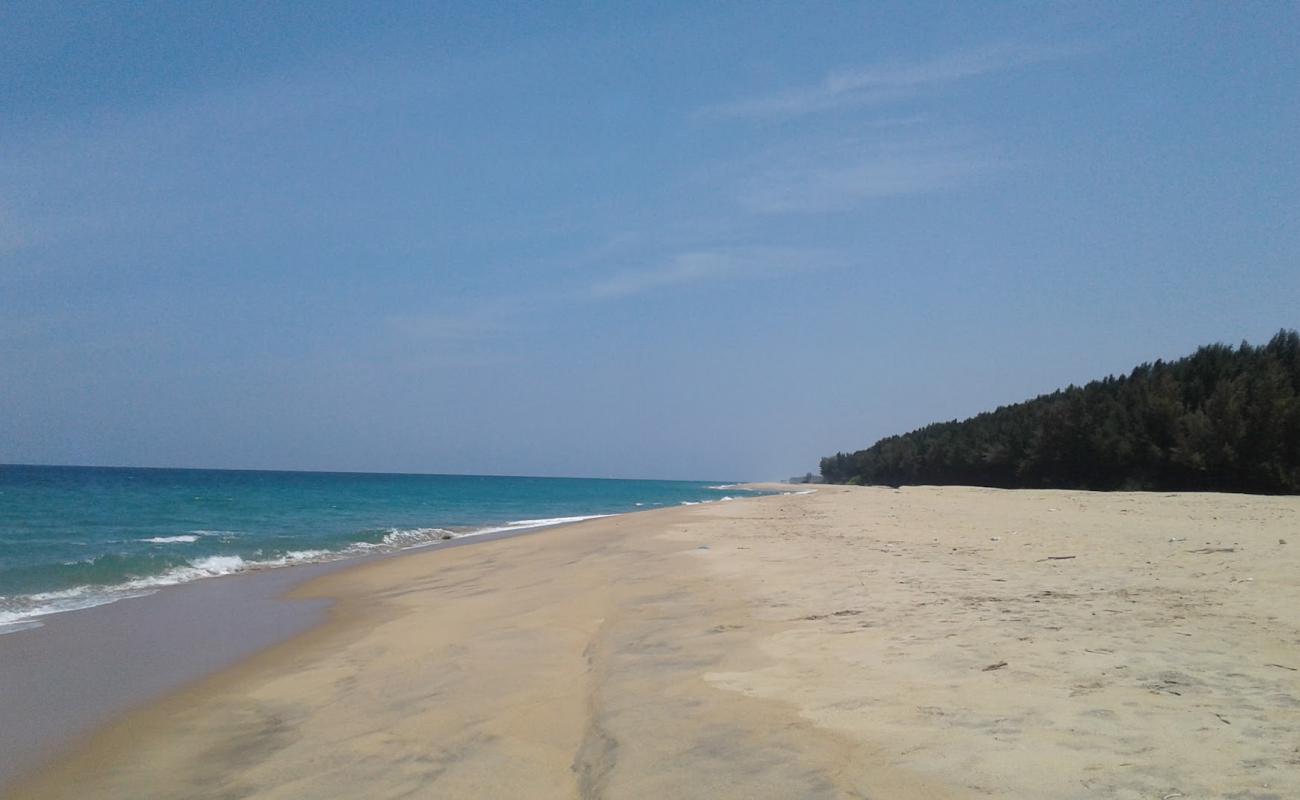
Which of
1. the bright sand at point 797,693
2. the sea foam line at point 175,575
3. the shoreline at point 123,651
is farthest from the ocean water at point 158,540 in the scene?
the bright sand at point 797,693

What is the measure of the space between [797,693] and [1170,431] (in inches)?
1339

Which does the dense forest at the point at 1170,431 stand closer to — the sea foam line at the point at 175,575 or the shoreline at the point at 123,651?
the sea foam line at the point at 175,575

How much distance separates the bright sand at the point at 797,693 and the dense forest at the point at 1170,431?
73.8ft

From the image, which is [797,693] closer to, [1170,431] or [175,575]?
[175,575]

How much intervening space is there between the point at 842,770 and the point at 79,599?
44.9ft

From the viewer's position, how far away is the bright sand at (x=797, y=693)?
152 inches

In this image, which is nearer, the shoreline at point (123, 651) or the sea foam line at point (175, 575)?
the shoreline at point (123, 651)

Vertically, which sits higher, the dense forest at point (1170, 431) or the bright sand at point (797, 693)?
the dense forest at point (1170, 431)

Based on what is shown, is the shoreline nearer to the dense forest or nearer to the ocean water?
the ocean water

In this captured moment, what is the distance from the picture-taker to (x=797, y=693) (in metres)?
5.15

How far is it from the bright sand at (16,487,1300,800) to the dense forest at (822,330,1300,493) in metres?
22.5

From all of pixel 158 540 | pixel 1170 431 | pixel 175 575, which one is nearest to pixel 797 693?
pixel 175 575

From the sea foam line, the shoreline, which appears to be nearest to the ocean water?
the sea foam line

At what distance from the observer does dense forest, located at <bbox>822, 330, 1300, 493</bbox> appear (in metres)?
28.9
